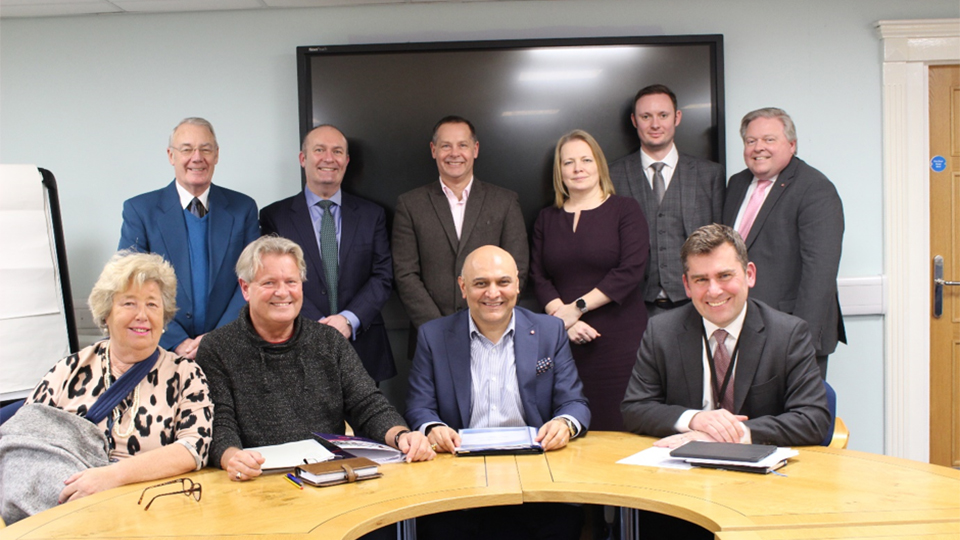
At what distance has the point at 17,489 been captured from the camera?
2.06 meters

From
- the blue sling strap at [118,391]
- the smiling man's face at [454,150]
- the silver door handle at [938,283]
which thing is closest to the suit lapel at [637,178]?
the smiling man's face at [454,150]

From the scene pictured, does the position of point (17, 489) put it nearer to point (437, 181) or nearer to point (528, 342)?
point (528, 342)

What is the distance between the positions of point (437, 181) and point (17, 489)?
7.83 feet

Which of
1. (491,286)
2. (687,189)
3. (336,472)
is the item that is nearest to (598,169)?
(687,189)

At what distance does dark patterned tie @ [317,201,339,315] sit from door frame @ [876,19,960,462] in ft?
9.44

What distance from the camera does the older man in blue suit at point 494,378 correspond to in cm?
262

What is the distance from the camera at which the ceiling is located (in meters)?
4.12

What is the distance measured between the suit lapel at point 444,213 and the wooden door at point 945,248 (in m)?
2.60

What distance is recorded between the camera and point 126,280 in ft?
7.79

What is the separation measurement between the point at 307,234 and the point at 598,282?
4.44 ft

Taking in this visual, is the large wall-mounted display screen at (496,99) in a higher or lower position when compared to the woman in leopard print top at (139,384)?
higher

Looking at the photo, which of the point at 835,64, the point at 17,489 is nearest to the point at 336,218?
the point at 17,489

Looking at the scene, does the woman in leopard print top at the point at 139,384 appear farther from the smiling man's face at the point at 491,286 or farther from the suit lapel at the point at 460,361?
the smiling man's face at the point at 491,286

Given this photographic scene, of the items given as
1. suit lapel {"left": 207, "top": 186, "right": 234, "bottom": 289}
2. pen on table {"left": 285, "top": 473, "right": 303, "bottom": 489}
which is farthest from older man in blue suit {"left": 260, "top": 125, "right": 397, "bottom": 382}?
pen on table {"left": 285, "top": 473, "right": 303, "bottom": 489}
